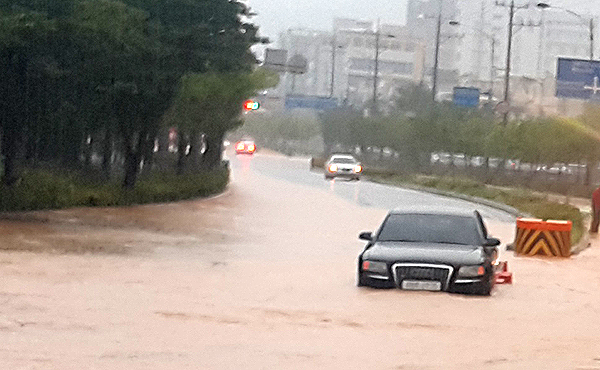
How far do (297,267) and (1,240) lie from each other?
629cm

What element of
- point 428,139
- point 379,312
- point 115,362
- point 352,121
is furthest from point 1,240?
point 352,121

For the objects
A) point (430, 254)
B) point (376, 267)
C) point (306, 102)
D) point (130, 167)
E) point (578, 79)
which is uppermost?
point (578, 79)

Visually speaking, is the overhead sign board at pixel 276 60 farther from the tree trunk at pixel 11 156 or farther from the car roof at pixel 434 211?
the car roof at pixel 434 211

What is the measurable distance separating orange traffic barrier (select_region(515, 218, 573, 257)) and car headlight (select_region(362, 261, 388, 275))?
10.3 metres

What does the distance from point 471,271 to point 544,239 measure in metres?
10.4

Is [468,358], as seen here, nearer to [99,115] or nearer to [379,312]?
[379,312]

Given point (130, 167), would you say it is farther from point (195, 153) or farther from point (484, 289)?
point (484, 289)

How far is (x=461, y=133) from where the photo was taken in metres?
85.6

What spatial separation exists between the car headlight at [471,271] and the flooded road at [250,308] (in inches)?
13.6

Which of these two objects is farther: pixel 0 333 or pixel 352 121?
pixel 352 121

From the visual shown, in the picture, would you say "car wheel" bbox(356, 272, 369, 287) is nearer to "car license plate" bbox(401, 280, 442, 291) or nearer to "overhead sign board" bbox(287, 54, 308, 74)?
"car license plate" bbox(401, 280, 442, 291)

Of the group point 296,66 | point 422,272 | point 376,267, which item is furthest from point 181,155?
point 422,272

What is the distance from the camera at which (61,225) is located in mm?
33344

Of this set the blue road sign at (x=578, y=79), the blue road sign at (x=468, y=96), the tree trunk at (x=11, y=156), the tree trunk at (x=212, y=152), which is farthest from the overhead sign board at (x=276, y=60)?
the tree trunk at (x=11, y=156)
